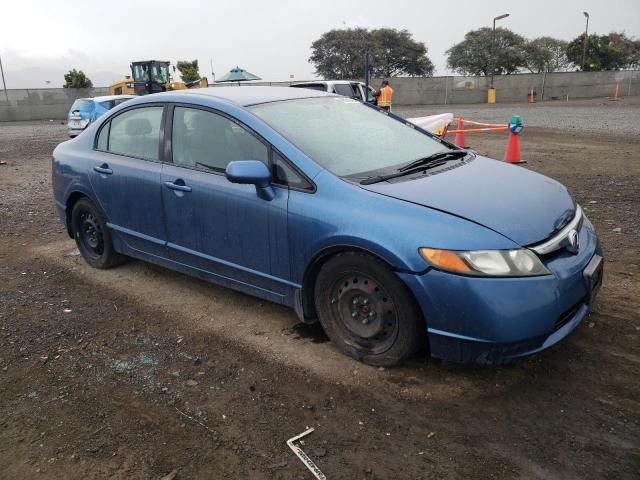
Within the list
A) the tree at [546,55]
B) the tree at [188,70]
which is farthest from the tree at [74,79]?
the tree at [546,55]

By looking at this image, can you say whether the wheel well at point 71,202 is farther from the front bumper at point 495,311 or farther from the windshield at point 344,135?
the front bumper at point 495,311

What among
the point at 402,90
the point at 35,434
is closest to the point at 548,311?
the point at 35,434

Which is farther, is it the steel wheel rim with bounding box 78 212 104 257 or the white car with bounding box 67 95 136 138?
the white car with bounding box 67 95 136 138

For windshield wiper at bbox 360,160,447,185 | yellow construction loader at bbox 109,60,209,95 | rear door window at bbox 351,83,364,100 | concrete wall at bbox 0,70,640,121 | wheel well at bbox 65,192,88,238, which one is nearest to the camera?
windshield wiper at bbox 360,160,447,185

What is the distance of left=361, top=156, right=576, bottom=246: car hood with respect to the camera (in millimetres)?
2887

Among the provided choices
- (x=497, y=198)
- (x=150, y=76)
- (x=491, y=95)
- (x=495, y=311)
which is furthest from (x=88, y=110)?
(x=491, y=95)

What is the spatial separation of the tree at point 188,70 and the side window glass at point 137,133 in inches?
1667

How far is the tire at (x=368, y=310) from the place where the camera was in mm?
2947

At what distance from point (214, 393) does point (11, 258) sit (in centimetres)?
374

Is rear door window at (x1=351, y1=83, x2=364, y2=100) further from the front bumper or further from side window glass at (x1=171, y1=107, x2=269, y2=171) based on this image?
the front bumper

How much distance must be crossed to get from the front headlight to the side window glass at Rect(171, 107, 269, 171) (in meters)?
1.39

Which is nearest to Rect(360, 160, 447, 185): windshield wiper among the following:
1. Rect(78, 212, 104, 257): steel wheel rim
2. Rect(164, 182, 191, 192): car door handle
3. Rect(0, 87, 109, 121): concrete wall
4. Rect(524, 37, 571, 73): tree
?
Rect(164, 182, 191, 192): car door handle

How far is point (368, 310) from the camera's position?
3.14m

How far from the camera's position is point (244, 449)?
2.57m
